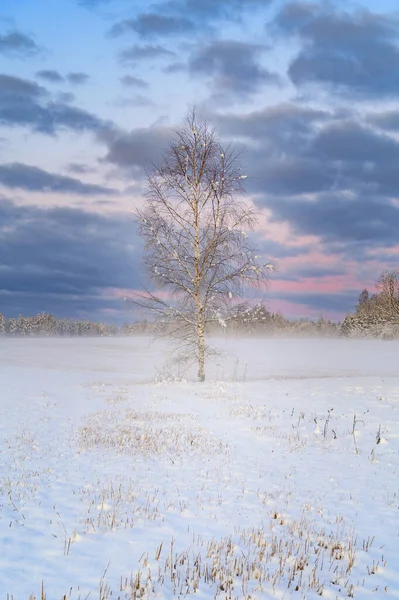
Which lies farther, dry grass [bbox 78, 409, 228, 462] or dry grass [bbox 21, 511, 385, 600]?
dry grass [bbox 78, 409, 228, 462]

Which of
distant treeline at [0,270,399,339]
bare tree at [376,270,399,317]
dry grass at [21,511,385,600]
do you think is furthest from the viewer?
bare tree at [376,270,399,317]

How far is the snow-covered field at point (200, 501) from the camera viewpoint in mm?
5441

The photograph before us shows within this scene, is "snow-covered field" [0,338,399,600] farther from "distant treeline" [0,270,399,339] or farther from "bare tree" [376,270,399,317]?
"bare tree" [376,270,399,317]

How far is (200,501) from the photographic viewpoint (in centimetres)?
818

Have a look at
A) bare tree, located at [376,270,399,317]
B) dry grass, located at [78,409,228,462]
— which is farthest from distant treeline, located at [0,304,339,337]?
dry grass, located at [78,409,228,462]

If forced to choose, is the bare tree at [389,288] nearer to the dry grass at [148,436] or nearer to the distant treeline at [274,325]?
the distant treeline at [274,325]

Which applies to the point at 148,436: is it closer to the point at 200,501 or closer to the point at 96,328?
the point at 200,501

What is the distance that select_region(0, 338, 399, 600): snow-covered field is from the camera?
214 inches

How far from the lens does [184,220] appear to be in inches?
992

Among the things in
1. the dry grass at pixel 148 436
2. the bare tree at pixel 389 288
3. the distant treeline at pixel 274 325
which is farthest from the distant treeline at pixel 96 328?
the dry grass at pixel 148 436

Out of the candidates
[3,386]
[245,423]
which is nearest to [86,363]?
[3,386]

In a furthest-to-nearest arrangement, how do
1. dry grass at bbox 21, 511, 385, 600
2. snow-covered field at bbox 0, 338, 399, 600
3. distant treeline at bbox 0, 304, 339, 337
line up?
distant treeline at bbox 0, 304, 339, 337, snow-covered field at bbox 0, 338, 399, 600, dry grass at bbox 21, 511, 385, 600

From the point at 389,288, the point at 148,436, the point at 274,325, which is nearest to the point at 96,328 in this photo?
the point at 274,325

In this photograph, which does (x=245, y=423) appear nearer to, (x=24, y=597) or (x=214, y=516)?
(x=214, y=516)
